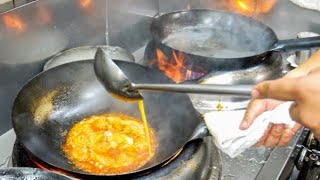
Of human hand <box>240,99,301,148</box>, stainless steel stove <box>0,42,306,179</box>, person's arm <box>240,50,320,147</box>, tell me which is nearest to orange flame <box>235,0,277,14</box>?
stainless steel stove <box>0,42,306,179</box>

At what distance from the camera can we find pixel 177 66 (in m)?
1.66

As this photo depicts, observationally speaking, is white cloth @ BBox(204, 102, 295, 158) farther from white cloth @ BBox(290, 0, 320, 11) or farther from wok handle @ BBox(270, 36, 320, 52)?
white cloth @ BBox(290, 0, 320, 11)

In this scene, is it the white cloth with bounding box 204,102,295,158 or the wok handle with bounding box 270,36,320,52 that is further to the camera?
the wok handle with bounding box 270,36,320,52

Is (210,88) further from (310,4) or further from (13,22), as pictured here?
(310,4)

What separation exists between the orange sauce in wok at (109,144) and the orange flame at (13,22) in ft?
1.45

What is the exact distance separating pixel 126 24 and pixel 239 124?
1096 mm

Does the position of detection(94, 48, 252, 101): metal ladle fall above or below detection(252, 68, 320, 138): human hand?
below

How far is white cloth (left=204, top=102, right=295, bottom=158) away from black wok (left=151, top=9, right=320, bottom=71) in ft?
1.57

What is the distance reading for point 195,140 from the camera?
128 cm

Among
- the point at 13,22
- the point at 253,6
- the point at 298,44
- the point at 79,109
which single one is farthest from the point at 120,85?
the point at 253,6

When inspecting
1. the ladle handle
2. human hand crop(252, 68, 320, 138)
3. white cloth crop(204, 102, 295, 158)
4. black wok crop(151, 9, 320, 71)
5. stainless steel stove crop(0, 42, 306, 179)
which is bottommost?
stainless steel stove crop(0, 42, 306, 179)

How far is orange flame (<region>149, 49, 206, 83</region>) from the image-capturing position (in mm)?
1621

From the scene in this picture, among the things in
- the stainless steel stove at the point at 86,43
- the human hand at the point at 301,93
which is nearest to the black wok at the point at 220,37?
the stainless steel stove at the point at 86,43

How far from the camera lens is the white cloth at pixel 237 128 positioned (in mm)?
1157
